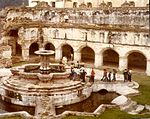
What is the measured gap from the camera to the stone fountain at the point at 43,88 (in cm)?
2033

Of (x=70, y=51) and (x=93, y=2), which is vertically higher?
(x=93, y=2)

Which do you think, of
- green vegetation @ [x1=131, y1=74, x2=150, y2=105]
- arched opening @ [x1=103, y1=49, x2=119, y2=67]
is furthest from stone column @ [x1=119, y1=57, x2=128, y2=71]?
arched opening @ [x1=103, y1=49, x2=119, y2=67]

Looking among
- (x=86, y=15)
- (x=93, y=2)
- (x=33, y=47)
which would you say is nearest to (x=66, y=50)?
(x=33, y=47)

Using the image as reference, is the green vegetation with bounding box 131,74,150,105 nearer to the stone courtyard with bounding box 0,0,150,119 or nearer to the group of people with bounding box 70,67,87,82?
the stone courtyard with bounding box 0,0,150,119

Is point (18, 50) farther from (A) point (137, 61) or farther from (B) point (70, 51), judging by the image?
(A) point (137, 61)

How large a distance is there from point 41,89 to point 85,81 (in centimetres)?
367

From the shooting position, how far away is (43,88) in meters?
20.6

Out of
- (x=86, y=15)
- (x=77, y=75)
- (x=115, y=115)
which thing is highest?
(x=86, y=15)

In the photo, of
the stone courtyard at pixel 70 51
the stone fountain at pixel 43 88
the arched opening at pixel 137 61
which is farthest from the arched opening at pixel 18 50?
the stone fountain at pixel 43 88

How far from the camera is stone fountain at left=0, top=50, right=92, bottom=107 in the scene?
2033 centimetres

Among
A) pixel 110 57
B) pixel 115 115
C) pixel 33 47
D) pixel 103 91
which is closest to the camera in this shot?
pixel 115 115

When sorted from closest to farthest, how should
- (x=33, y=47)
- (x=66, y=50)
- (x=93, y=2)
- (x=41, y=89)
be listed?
(x=41, y=89) < (x=66, y=50) < (x=33, y=47) < (x=93, y=2)

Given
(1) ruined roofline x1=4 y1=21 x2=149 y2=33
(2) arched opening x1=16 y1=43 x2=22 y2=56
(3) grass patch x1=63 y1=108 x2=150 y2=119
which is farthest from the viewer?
(2) arched opening x1=16 y1=43 x2=22 y2=56

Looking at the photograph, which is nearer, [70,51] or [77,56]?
[77,56]
